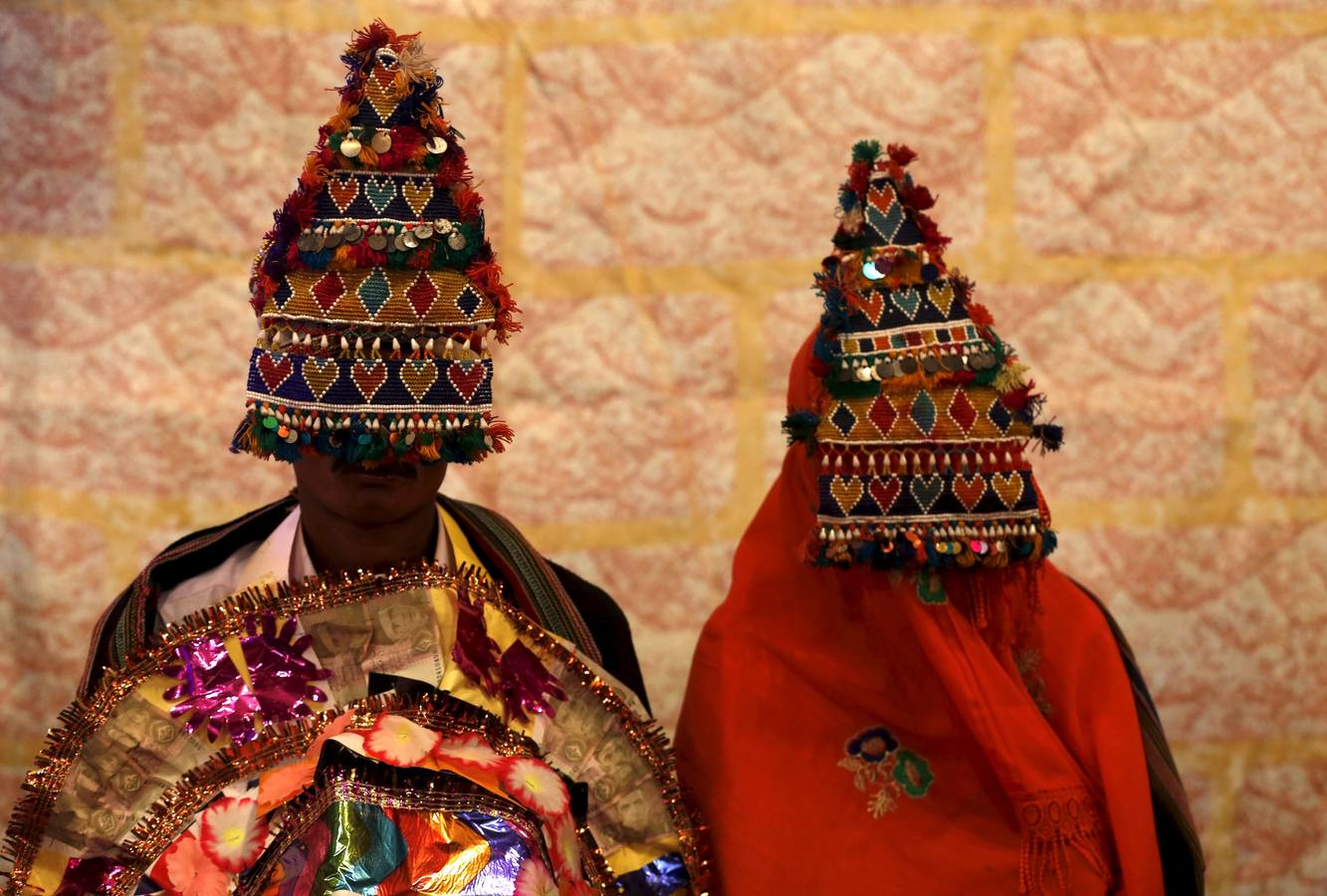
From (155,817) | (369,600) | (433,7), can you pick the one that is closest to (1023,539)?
(369,600)

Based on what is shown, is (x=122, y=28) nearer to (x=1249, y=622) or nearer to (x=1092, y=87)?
(x=1092, y=87)

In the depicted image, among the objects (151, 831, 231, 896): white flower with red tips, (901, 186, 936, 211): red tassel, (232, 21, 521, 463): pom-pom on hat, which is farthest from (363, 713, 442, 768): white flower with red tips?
(901, 186, 936, 211): red tassel

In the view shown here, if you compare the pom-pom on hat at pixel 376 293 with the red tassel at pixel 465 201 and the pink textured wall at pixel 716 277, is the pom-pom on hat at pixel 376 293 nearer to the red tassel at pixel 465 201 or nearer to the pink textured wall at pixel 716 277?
the red tassel at pixel 465 201

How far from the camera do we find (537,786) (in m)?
1.86

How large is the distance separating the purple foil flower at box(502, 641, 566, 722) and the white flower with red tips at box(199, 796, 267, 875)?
351mm

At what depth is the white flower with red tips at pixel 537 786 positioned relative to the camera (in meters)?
1.83

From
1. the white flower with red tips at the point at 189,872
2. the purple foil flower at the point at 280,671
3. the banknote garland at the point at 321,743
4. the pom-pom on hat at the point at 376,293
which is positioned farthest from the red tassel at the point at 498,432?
the white flower with red tips at the point at 189,872

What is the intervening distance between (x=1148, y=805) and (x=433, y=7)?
1.95 m

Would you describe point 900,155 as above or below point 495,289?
above

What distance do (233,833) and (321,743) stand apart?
0.15 m

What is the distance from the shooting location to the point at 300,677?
1928 millimetres

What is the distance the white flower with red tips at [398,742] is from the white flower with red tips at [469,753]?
0.05 feet

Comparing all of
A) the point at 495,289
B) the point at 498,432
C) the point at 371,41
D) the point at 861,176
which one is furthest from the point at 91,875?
the point at 861,176

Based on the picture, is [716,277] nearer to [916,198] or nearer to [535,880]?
[916,198]
